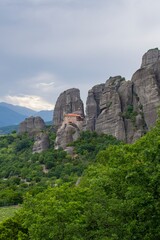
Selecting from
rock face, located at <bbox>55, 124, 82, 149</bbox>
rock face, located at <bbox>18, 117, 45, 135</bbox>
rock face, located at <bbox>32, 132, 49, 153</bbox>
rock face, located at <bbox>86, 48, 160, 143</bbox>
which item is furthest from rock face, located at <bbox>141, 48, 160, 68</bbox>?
rock face, located at <bbox>18, 117, 45, 135</bbox>

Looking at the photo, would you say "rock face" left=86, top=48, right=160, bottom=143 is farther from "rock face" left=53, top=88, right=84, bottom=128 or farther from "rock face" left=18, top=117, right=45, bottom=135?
"rock face" left=18, top=117, right=45, bottom=135

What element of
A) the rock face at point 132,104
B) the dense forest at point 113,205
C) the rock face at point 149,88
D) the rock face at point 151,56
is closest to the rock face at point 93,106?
the rock face at point 132,104

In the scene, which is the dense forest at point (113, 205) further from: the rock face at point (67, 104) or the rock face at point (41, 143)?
the rock face at point (67, 104)

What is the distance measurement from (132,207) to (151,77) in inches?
2485

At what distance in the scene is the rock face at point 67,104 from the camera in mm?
112000

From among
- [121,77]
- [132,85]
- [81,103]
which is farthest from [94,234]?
[81,103]

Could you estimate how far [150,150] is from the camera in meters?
18.3

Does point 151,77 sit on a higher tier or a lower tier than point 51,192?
higher

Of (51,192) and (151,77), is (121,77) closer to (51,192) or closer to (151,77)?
(151,77)

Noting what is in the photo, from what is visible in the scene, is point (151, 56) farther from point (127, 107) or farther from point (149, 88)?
point (127, 107)

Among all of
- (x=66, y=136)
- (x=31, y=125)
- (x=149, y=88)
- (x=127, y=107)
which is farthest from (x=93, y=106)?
(x=31, y=125)

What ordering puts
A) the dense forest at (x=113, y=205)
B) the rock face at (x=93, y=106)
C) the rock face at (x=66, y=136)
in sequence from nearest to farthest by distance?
the dense forest at (x=113, y=205) < the rock face at (x=66, y=136) < the rock face at (x=93, y=106)

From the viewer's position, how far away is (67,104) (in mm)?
113125

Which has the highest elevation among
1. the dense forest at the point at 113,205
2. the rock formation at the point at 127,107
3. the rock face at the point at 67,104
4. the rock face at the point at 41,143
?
the rock face at the point at 67,104
